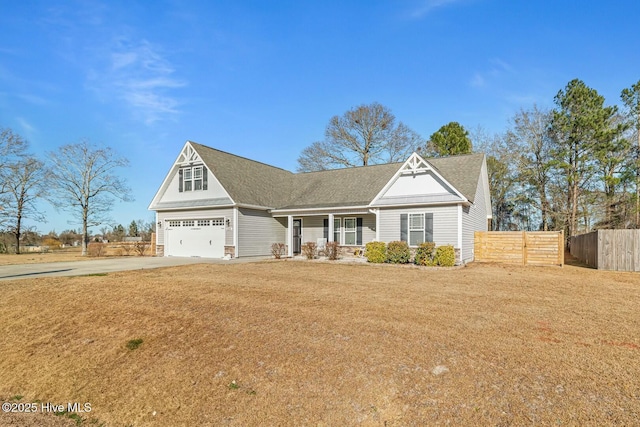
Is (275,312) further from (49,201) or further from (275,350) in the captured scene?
(49,201)

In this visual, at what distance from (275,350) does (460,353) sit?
2567mm

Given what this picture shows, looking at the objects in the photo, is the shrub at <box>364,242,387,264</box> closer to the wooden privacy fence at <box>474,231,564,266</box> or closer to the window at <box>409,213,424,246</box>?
the window at <box>409,213,424,246</box>

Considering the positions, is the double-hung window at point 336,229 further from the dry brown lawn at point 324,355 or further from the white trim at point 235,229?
the dry brown lawn at point 324,355

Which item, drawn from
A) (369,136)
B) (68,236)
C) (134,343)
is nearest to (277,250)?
(134,343)

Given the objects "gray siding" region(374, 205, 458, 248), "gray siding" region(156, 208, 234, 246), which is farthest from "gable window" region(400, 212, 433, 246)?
"gray siding" region(156, 208, 234, 246)

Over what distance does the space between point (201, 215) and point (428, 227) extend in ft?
41.8

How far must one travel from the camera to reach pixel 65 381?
4.98m

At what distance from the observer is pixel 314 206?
66.2 feet

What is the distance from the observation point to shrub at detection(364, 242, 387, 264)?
16.3 m

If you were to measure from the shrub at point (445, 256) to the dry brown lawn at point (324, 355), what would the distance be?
5.75 meters

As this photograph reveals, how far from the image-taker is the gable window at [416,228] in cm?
1659

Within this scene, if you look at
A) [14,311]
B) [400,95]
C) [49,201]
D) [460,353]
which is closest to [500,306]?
[460,353]

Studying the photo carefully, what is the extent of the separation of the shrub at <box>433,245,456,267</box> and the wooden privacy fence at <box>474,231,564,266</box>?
382 centimetres

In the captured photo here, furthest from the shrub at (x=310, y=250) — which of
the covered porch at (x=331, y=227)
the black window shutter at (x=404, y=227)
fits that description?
the black window shutter at (x=404, y=227)
